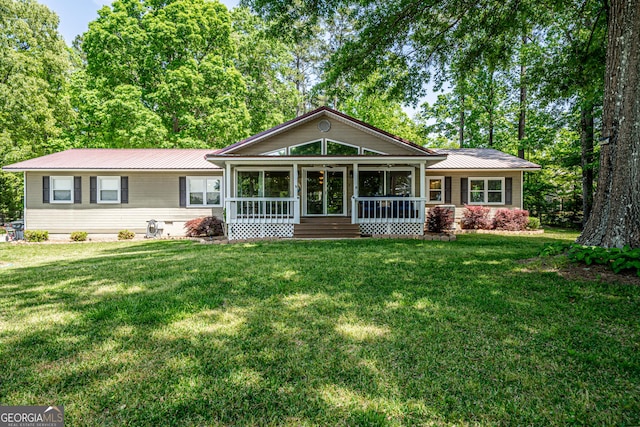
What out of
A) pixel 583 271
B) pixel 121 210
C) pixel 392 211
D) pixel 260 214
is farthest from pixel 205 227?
pixel 583 271

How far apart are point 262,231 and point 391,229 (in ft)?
15.7

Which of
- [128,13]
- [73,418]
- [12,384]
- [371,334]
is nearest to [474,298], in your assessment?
[371,334]

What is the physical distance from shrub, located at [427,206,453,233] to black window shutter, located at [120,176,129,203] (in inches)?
520

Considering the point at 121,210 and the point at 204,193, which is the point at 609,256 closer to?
the point at 204,193

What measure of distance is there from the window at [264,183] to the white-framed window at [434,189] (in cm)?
719

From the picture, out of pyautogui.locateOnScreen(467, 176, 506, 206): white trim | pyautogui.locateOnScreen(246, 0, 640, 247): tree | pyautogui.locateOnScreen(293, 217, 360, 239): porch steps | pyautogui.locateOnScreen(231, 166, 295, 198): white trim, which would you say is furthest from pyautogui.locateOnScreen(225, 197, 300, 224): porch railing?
pyautogui.locateOnScreen(467, 176, 506, 206): white trim

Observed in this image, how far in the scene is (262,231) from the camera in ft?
38.7

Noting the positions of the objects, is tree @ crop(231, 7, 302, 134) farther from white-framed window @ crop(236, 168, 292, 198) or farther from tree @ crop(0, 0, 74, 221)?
tree @ crop(0, 0, 74, 221)

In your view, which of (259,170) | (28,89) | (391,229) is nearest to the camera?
(391,229)

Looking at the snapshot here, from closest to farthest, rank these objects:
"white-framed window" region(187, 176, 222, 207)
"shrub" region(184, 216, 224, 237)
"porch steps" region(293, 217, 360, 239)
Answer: "porch steps" region(293, 217, 360, 239), "shrub" region(184, 216, 224, 237), "white-framed window" region(187, 176, 222, 207)

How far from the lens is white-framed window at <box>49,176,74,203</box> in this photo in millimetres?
14078

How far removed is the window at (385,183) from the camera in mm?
13891

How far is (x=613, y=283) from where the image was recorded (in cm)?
470

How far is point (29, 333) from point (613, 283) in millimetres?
7465
